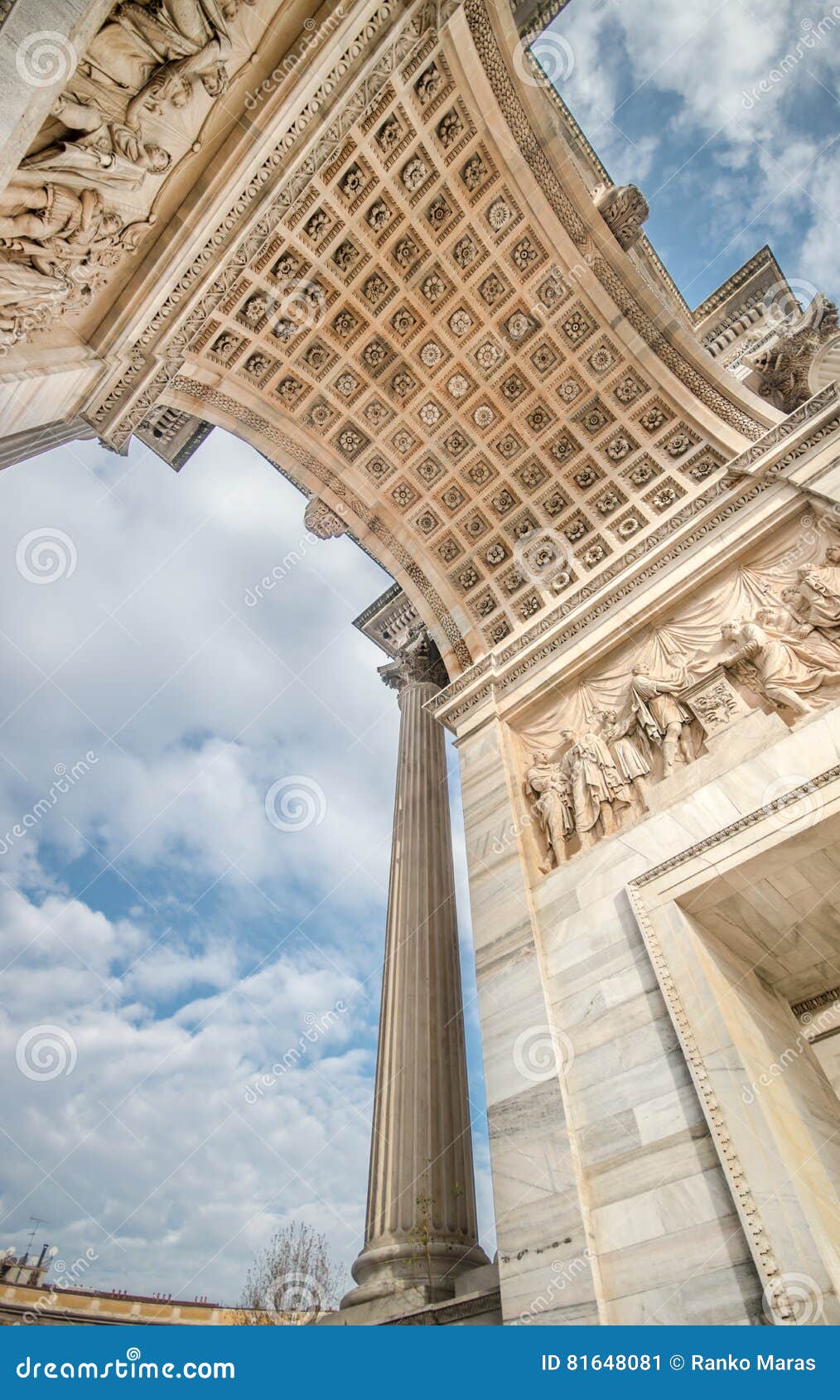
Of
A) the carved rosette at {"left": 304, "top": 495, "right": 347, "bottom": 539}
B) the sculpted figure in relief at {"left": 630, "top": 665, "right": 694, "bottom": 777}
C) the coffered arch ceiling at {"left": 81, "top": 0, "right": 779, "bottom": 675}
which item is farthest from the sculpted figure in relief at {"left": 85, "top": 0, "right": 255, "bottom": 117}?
the sculpted figure in relief at {"left": 630, "top": 665, "right": 694, "bottom": 777}

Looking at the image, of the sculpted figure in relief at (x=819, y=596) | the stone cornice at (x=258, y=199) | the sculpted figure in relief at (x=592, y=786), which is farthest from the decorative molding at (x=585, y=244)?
the sculpted figure in relief at (x=592, y=786)

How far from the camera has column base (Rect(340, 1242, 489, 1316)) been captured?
7.38 m

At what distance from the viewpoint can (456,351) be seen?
13.2m

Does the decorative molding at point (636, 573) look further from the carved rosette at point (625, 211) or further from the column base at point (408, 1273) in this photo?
the column base at point (408, 1273)

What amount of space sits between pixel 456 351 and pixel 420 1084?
11.7 meters

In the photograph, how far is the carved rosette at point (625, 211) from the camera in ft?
39.9

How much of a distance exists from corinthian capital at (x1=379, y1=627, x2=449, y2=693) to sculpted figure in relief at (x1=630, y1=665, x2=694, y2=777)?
651 centimetres

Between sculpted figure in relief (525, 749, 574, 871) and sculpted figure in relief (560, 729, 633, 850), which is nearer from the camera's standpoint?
sculpted figure in relief (560, 729, 633, 850)

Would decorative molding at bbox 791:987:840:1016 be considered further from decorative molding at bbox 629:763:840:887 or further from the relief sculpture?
the relief sculpture

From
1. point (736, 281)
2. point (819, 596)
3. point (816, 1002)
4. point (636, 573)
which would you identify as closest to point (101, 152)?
point (636, 573)

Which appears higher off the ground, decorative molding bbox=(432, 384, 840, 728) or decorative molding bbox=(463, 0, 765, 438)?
decorative molding bbox=(463, 0, 765, 438)

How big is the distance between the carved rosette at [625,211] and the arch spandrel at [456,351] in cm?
16

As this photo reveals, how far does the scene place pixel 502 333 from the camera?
13125 mm

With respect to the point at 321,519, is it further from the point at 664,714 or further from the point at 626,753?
the point at 664,714
